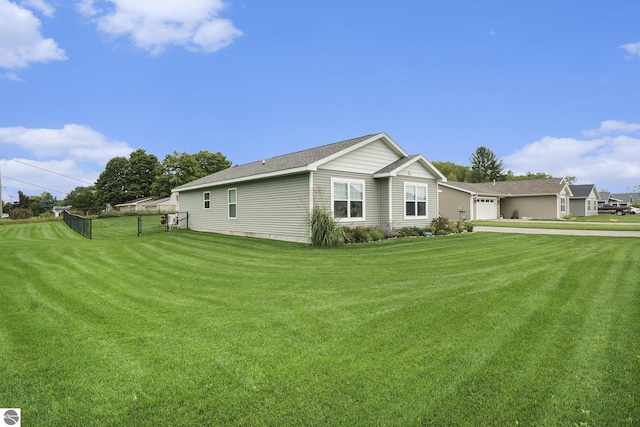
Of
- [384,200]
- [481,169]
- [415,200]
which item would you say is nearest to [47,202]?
[384,200]

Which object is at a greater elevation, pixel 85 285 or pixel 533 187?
pixel 533 187

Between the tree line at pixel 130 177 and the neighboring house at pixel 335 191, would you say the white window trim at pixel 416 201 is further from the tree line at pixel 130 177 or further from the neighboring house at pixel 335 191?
the tree line at pixel 130 177

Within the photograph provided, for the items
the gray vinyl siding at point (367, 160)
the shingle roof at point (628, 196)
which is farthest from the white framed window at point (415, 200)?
the shingle roof at point (628, 196)

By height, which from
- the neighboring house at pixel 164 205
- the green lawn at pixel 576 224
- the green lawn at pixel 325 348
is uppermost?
the neighboring house at pixel 164 205

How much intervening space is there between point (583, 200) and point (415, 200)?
34343 mm

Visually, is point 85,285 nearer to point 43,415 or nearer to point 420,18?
point 43,415

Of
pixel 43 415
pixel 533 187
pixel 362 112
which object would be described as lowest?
pixel 43 415

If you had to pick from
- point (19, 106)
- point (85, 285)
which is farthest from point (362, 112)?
point (19, 106)

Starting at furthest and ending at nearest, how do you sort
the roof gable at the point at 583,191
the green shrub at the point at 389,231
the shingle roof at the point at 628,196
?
the shingle roof at the point at 628,196, the roof gable at the point at 583,191, the green shrub at the point at 389,231

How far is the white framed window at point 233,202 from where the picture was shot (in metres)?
16.7

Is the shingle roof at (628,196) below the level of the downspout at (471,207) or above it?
above

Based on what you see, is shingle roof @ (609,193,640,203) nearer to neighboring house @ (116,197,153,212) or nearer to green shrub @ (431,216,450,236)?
green shrub @ (431,216,450,236)

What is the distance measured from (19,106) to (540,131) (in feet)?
133

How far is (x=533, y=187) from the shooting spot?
3441cm
